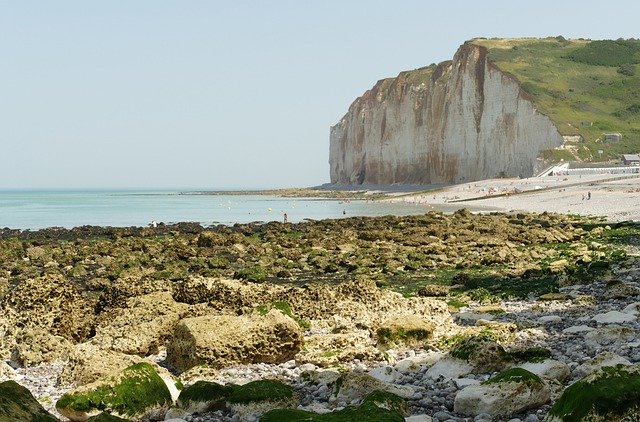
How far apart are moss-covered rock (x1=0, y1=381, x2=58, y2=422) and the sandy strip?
35207mm

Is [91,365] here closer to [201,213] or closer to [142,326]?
[142,326]

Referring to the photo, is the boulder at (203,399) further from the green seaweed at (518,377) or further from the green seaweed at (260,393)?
the green seaweed at (518,377)

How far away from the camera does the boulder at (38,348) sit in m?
11.4

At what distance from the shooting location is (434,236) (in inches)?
1192

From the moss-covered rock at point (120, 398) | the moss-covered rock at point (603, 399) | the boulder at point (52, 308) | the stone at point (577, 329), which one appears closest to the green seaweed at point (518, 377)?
the moss-covered rock at point (603, 399)

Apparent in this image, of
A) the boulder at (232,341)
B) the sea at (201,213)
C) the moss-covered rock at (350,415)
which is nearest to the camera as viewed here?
the moss-covered rock at (350,415)

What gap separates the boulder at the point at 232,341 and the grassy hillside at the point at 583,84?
244ft

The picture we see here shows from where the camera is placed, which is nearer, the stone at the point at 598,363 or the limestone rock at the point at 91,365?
the stone at the point at 598,363

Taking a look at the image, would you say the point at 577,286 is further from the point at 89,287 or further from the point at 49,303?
the point at 89,287

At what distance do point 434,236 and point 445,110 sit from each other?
72.9m

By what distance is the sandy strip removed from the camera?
46.8 meters

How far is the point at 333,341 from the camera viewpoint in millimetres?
11023

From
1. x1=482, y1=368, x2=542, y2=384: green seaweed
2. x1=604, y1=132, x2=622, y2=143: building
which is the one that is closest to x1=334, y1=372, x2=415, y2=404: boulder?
x1=482, y1=368, x2=542, y2=384: green seaweed

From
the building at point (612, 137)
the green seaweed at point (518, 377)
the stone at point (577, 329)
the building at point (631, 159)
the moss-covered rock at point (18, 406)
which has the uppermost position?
the building at point (612, 137)
